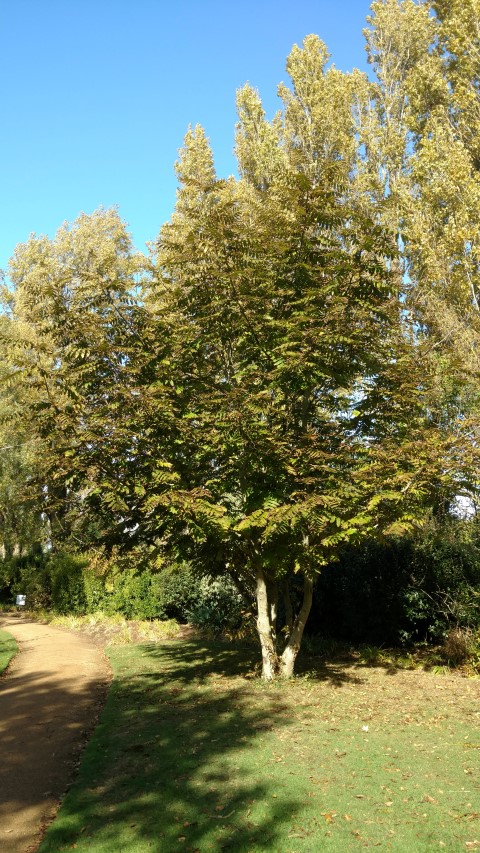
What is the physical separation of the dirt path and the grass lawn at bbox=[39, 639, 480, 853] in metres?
0.24

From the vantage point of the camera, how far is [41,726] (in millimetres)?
7672

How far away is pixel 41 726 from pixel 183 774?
285cm

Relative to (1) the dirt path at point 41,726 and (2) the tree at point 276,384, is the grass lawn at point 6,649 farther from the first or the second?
(2) the tree at point 276,384

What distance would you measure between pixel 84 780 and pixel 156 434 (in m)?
3.78

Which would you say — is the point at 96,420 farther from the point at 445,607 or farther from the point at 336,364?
the point at 445,607

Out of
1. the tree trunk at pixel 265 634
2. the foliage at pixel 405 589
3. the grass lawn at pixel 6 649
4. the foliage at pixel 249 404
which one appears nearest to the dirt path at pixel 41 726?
the grass lawn at pixel 6 649

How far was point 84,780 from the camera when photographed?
570 cm

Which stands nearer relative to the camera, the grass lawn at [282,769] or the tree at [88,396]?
the grass lawn at [282,769]

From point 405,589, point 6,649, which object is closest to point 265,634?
point 405,589

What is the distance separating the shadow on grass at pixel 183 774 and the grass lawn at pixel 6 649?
348 centimetres

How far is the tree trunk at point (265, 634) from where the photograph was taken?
9.19m

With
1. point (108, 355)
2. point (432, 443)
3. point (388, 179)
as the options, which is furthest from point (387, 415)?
point (388, 179)

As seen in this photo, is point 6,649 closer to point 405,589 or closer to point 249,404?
point 405,589

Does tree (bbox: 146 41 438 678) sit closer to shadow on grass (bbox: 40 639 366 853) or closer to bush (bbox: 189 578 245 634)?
shadow on grass (bbox: 40 639 366 853)
